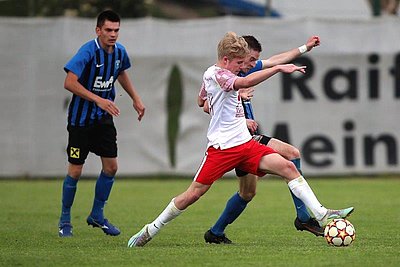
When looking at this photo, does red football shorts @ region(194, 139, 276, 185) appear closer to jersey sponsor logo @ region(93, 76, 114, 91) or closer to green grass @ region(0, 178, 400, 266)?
green grass @ region(0, 178, 400, 266)

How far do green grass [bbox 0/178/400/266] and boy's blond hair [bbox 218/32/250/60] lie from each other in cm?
163

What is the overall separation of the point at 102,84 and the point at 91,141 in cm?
61

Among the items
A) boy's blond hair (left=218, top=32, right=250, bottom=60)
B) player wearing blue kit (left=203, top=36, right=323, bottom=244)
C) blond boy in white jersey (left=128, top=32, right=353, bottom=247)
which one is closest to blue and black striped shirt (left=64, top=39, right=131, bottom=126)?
player wearing blue kit (left=203, top=36, right=323, bottom=244)

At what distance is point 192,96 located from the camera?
18.4 metres

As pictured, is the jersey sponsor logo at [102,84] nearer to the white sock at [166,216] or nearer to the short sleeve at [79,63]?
the short sleeve at [79,63]

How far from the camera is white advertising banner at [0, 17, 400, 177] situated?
18.3 m

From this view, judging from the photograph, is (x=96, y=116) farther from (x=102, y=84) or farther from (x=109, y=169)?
(x=109, y=169)

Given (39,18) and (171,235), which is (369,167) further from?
(171,235)

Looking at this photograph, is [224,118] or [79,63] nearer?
[224,118]

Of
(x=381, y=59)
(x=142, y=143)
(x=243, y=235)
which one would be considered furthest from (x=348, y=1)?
(x=243, y=235)

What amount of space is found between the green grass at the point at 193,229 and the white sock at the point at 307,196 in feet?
1.02

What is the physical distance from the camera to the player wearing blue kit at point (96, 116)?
10062 millimetres

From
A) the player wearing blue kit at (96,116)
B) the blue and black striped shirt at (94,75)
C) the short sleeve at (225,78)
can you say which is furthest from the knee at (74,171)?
the short sleeve at (225,78)

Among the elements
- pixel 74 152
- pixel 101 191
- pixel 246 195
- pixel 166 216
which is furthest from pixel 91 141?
pixel 166 216
